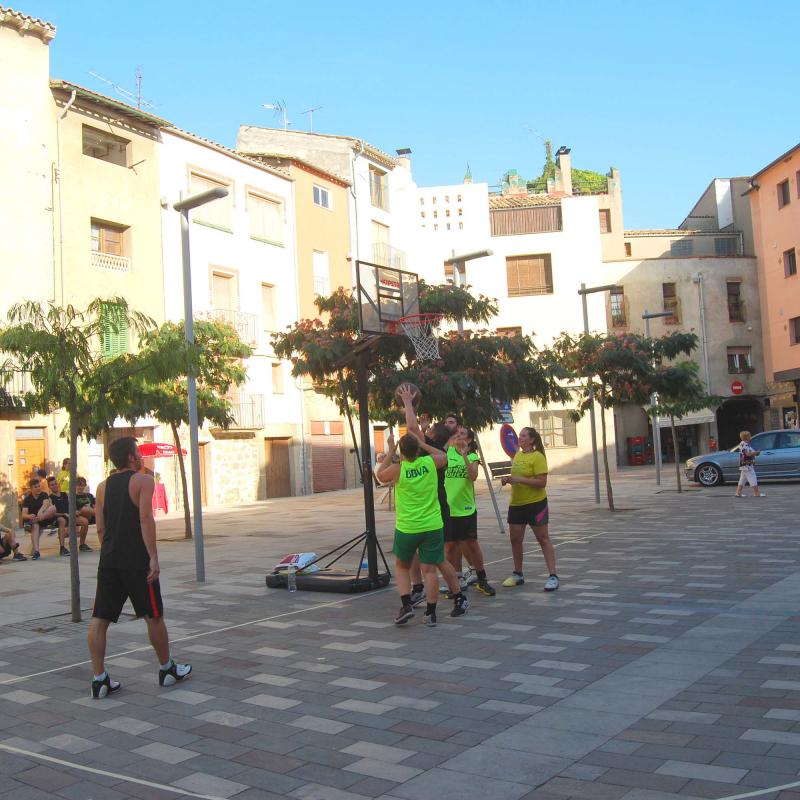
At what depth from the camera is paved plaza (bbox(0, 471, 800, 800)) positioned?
14.7 feet

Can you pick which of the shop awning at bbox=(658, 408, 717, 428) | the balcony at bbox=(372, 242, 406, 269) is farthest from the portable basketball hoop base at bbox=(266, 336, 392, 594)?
the shop awning at bbox=(658, 408, 717, 428)

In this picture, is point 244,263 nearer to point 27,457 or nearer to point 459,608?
point 27,457

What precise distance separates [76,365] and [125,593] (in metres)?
3.70

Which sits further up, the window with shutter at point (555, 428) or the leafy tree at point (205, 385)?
the leafy tree at point (205, 385)

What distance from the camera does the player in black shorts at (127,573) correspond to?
6316mm

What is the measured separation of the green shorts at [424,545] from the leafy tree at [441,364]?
5364 millimetres

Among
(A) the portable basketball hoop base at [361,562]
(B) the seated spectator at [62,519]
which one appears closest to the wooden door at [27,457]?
(B) the seated spectator at [62,519]

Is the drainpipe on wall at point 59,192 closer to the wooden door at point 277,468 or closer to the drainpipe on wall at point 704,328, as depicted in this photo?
the wooden door at point 277,468

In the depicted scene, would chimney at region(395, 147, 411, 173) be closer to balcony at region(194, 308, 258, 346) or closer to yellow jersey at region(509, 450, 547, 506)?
balcony at region(194, 308, 258, 346)

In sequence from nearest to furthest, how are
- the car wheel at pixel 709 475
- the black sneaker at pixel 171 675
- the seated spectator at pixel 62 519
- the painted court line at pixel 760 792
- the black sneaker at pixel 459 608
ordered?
the painted court line at pixel 760 792
the black sneaker at pixel 171 675
the black sneaker at pixel 459 608
the seated spectator at pixel 62 519
the car wheel at pixel 709 475

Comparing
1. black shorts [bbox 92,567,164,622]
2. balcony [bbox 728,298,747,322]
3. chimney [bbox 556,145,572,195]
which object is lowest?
black shorts [bbox 92,567,164,622]

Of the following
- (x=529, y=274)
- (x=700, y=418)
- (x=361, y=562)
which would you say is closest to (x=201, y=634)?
(x=361, y=562)

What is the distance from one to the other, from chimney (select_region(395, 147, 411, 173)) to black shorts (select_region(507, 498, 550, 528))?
Answer: 36.6 m

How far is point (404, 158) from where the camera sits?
1791 inches
